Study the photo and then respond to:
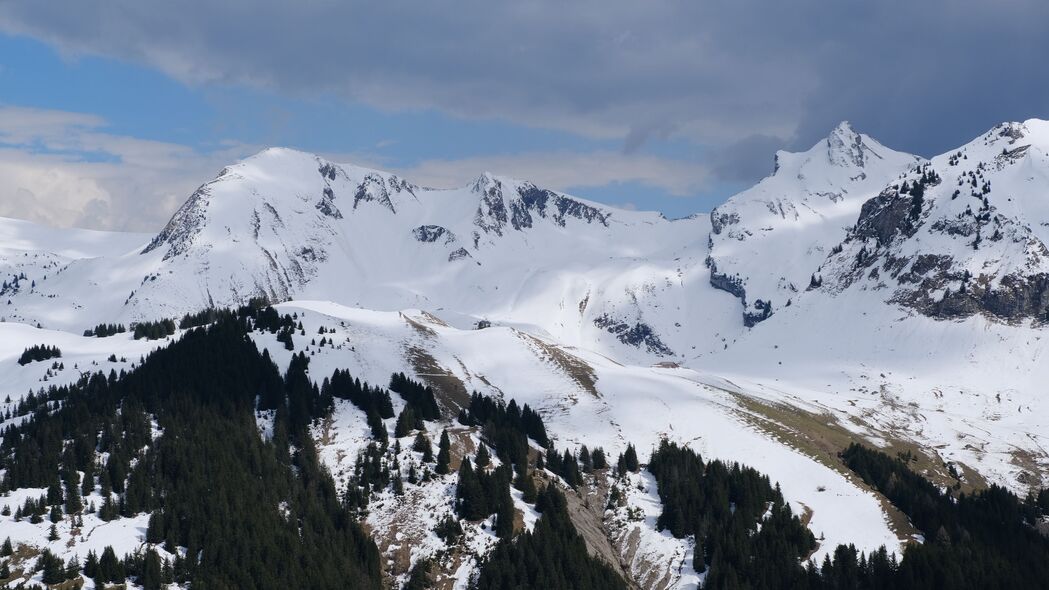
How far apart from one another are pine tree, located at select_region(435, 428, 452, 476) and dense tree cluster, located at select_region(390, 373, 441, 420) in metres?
14.4

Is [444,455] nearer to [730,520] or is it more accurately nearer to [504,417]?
[504,417]

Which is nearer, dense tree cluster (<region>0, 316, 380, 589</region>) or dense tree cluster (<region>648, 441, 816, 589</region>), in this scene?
dense tree cluster (<region>0, 316, 380, 589</region>)

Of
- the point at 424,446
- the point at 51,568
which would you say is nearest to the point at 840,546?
the point at 424,446

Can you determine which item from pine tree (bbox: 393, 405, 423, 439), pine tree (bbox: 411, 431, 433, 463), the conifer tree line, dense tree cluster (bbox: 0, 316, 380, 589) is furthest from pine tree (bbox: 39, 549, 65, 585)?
the conifer tree line

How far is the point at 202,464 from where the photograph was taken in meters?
141

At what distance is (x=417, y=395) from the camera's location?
18312 centimetres

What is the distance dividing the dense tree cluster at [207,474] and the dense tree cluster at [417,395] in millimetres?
17400

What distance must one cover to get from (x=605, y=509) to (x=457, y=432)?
2828cm

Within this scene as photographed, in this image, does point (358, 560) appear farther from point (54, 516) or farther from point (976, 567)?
point (976, 567)

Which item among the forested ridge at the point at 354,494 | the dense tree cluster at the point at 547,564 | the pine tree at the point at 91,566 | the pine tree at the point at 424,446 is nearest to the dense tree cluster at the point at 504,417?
the forested ridge at the point at 354,494

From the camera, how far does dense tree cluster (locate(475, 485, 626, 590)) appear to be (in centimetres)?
13288

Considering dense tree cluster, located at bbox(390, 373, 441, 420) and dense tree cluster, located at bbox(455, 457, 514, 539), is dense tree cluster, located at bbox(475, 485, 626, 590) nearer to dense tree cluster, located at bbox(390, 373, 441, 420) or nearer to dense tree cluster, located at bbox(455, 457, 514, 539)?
dense tree cluster, located at bbox(455, 457, 514, 539)

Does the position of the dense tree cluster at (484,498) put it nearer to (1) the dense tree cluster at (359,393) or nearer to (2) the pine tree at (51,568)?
(1) the dense tree cluster at (359,393)

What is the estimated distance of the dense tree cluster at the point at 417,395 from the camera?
178m
